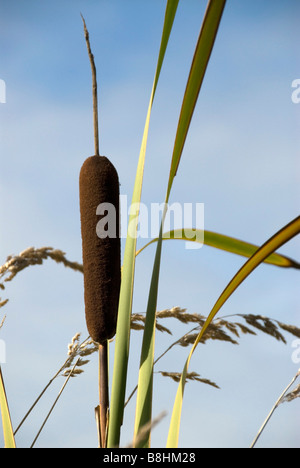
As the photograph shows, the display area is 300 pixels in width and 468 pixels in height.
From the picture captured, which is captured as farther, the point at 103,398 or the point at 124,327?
the point at 103,398

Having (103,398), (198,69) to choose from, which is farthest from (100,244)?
(198,69)

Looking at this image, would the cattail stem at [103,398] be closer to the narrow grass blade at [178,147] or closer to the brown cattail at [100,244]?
the brown cattail at [100,244]

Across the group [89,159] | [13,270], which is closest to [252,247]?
[89,159]

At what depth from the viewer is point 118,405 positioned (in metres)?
1.17

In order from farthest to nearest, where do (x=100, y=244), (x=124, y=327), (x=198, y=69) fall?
1. (x=100, y=244)
2. (x=124, y=327)
3. (x=198, y=69)

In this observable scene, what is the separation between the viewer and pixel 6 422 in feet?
4.52

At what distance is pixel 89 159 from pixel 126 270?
0.37 meters

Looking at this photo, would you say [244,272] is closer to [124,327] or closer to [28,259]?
[124,327]

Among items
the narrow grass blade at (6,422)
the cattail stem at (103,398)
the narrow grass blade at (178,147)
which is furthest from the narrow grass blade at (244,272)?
the narrow grass blade at (6,422)

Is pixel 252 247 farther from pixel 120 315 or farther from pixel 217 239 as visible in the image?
pixel 120 315

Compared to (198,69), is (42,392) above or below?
below

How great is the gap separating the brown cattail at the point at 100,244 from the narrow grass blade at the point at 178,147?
0.77ft

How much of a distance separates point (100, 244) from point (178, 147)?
0.38 meters
